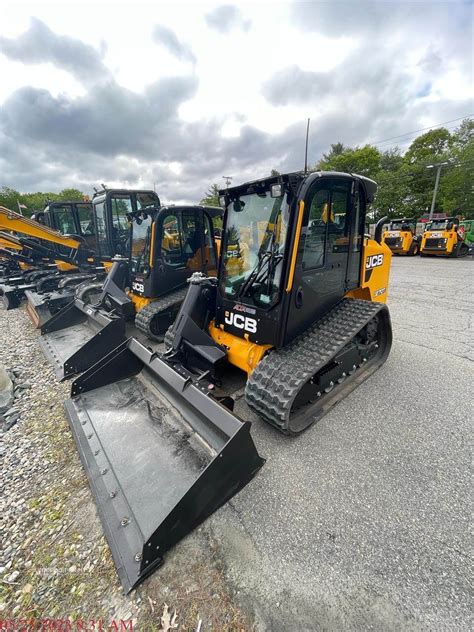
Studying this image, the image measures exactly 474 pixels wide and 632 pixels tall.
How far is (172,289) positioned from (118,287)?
1.25 m

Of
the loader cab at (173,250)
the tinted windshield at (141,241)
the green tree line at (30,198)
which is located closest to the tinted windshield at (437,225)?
→ the loader cab at (173,250)

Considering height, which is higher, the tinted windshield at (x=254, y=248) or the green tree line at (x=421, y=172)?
the green tree line at (x=421, y=172)

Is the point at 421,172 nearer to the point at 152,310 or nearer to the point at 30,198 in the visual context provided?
the point at 152,310

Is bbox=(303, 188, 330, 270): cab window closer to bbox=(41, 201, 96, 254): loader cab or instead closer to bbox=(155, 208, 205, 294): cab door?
bbox=(155, 208, 205, 294): cab door

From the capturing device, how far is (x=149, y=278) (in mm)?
5418

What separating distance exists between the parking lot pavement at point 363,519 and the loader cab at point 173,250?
337 centimetres

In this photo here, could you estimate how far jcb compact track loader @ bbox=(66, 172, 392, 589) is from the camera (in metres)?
1.93

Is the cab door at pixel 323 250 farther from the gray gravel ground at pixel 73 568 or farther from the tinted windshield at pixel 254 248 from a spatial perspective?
the gray gravel ground at pixel 73 568

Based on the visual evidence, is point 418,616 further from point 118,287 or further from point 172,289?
point 118,287

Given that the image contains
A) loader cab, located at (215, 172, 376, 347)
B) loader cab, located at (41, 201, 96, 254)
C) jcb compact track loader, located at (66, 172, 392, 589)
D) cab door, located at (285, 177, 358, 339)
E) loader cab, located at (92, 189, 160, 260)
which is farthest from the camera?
loader cab, located at (41, 201, 96, 254)

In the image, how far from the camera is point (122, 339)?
441cm

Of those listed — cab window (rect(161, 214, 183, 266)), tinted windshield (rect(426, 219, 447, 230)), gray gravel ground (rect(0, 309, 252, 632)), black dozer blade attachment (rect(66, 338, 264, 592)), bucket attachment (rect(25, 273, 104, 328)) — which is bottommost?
gray gravel ground (rect(0, 309, 252, 632))

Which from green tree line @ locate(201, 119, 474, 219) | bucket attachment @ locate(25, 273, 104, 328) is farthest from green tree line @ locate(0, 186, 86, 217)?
bucket attachment @ locate(25, 273, 104, 328)

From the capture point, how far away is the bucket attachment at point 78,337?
12.5 feet
